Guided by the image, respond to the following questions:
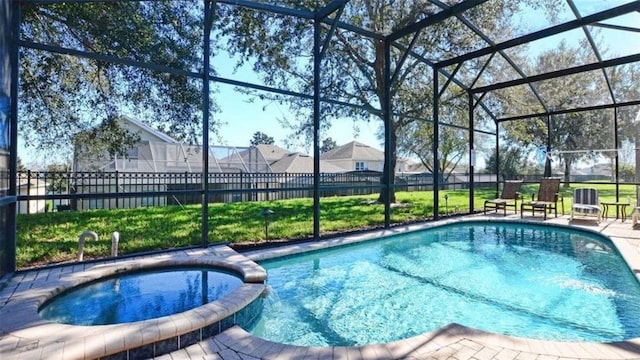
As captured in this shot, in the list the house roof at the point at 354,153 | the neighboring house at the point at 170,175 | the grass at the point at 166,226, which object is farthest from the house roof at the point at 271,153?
the grass at the point at 166,226

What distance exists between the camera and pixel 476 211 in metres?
11.3

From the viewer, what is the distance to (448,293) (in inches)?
175

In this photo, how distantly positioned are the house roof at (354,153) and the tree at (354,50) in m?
20.4

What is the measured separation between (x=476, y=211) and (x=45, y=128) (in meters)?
11.7

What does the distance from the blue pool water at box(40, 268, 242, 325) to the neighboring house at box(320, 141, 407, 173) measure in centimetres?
2852

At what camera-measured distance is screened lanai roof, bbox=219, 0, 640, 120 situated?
659cm

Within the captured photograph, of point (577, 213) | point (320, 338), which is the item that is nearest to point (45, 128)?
point (320, 338)

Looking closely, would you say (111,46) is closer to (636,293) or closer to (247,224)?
(247,224)

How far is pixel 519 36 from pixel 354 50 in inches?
203

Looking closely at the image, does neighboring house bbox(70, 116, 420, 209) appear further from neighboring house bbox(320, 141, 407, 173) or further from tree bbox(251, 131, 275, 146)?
neighboring house bbox(320, 141, 407, 173)

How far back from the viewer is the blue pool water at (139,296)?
131 inches

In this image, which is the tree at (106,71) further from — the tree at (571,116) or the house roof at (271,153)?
the house roof at (271,153)

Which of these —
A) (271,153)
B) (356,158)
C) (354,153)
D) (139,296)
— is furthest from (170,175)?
(354,153)

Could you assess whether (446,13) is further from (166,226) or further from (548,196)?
(166,226)
